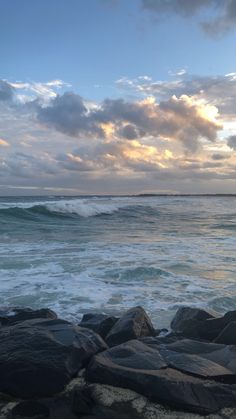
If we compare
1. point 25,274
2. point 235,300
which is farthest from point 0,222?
point 235,300

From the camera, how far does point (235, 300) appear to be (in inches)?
316

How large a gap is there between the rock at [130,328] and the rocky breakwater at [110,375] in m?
0.02

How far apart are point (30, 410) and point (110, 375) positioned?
2.61ft

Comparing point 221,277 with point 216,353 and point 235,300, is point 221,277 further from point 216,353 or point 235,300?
point 216,353

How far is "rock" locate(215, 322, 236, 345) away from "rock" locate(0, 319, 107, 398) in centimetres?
149

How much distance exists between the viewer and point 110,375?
159 inches

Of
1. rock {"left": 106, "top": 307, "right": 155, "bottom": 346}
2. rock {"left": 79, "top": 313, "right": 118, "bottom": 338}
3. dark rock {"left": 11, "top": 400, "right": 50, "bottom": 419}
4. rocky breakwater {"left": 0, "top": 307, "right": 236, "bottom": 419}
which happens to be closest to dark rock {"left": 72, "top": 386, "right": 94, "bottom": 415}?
rocky breakwater {"left": 0, "top": 307, "right": 236, "bottom": 419}

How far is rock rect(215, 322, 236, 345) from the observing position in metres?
5.30

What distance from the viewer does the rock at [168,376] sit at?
3660 mm

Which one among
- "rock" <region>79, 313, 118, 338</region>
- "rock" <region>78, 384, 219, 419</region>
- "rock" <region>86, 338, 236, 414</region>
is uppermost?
"rock" <region>86, 338, 236, 414</region>

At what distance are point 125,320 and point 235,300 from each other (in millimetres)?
3107

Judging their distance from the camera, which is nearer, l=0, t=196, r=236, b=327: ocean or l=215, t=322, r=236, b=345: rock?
l=215, t=322, r=236, b=345: rock

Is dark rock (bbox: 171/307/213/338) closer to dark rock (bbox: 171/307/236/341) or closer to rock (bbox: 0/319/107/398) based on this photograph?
dark rock (bbox: 171/307/236/341)

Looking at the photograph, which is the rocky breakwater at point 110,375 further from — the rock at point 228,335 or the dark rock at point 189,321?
the dark rock at point 189,321
